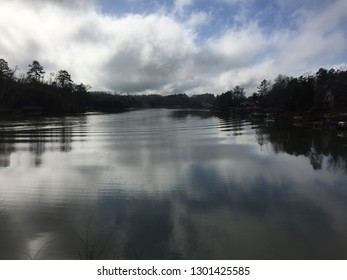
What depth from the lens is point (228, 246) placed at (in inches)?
357

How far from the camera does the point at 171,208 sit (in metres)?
12.0

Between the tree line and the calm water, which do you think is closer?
the calm water

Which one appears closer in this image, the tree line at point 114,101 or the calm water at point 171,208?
the calm water at point 171,208

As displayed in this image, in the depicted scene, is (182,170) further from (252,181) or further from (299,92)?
(299,92)

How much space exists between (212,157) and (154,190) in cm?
924

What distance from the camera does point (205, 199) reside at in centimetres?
1306

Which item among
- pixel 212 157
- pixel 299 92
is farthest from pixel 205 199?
pixel 299 92

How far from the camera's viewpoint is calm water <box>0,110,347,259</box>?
8.95 meters

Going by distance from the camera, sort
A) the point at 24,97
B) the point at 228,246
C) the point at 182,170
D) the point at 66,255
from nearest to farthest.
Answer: the point at 66,255 < the point at 228,246 < the point at 182,170 < the point at 24,97

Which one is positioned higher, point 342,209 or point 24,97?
point 24,97

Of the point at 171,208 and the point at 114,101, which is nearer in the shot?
the point at 171,208

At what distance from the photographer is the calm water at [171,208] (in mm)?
8945

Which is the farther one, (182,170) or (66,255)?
(182,170)

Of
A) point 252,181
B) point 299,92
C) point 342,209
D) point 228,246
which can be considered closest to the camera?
point 228,246
